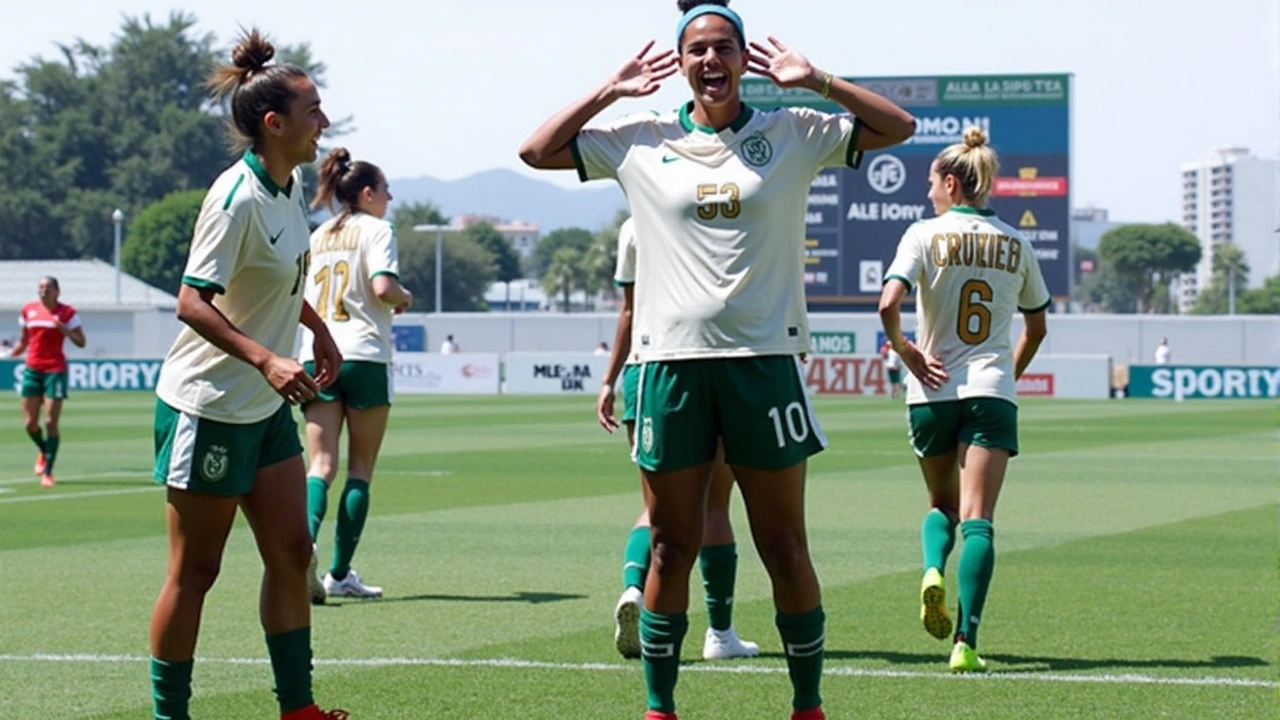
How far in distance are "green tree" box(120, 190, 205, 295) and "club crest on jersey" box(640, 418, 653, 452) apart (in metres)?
104

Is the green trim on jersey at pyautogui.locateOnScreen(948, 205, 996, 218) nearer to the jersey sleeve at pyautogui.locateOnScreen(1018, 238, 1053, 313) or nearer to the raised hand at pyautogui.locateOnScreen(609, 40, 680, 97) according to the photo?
the jersey sleeve at pyautogui.locateOnScreen(1018, 238, 1053, 313)

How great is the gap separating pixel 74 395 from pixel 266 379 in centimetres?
4927

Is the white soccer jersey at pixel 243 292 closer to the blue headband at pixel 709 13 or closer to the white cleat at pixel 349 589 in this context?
the blue headband at pixel 709 13

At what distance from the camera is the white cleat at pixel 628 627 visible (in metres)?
8.52

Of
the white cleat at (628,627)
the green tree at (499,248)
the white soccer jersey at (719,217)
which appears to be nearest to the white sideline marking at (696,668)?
the white cleat at (628,627)

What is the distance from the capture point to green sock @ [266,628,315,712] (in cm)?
663

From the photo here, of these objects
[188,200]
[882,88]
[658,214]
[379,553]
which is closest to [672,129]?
[658,214]

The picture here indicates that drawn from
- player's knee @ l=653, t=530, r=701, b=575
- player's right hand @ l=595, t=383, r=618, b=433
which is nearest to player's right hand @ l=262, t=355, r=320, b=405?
player's knee @ l=653, t=530, r=701, b=575

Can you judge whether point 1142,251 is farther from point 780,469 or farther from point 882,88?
point 780,469

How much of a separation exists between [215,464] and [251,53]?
138 cm

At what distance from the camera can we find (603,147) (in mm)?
6789

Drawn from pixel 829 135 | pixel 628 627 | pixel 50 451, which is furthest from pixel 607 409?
pixel 50 451

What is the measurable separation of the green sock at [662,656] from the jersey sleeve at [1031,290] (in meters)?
2.98

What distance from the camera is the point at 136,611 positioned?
33.6 feet
